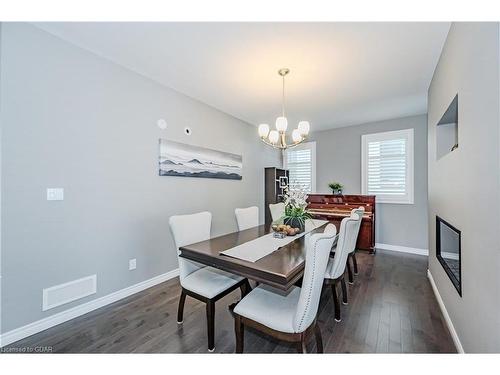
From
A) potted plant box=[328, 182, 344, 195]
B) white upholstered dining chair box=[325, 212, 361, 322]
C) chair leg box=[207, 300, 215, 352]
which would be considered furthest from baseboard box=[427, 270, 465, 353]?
potted plant box=[328, 182, 344, 195]

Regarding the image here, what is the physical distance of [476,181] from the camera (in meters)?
1.31

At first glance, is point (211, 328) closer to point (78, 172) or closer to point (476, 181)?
point (78, 172)

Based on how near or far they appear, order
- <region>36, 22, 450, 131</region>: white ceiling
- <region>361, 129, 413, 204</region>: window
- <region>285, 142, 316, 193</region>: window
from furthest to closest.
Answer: <region>285, 142, 316, 193</region>: window → <region>361, 129, 413, 204</region>: window → <region>36, 22, 450, 131</region>: white ceiling

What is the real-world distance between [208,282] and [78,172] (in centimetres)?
167

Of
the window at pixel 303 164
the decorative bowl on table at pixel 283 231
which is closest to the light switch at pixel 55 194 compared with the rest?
the decorative bowl on table at pixel 283 231

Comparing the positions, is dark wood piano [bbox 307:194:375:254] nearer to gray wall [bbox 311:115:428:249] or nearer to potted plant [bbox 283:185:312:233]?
gray wall [bbox 311:115:428:249]

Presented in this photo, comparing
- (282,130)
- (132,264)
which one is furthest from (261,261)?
(132,264)

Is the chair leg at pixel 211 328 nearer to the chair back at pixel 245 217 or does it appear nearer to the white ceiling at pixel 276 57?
Answer: the chair back at pixel 245 217

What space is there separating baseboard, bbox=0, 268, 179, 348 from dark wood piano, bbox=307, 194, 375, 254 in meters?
2.80

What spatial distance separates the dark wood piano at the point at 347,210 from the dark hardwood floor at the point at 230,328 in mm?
1404

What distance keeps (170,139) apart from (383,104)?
136 inches

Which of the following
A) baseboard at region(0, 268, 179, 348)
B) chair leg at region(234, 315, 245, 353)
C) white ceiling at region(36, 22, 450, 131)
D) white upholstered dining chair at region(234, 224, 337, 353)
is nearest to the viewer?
white upholstered dining chair at region(234, 224, 337, 353)

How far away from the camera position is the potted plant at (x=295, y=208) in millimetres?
2311

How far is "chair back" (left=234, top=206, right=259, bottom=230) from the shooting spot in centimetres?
274
